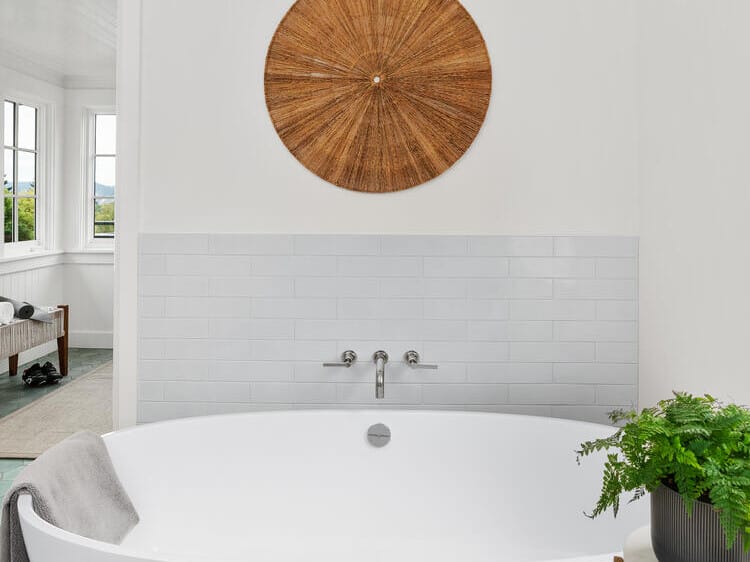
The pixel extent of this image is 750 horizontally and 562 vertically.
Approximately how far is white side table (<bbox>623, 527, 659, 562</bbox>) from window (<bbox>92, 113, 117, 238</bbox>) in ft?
21.9

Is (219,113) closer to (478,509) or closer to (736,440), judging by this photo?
(478,509)

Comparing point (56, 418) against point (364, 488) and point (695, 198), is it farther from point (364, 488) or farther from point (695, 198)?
point (695, 198)

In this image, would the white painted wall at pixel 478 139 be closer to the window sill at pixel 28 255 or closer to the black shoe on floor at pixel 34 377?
the black shoe on floor at pixel 34 377

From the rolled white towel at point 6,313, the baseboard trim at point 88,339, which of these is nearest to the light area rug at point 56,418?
the rolled white towel at point 6,313

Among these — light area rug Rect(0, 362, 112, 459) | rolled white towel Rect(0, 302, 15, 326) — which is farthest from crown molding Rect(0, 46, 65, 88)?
light area rug Rect(0, 362, 112, 459)

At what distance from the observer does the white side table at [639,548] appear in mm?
1181

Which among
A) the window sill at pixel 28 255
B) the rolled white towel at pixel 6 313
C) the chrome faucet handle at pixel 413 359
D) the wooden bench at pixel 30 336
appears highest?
the window sill at pixel 28 255

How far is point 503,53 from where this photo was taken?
299cm

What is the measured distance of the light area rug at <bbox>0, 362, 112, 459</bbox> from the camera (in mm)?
4016

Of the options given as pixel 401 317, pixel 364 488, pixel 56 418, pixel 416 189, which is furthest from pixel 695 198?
pixel 56 418

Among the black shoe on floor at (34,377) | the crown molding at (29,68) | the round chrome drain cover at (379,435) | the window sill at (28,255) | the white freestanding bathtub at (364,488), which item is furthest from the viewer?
the crown molding at (29,68)

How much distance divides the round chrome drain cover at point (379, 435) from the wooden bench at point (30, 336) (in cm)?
331

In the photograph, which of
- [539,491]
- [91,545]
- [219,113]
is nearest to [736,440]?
[91,545]

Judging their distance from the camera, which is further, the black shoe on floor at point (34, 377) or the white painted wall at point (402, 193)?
the black shoe on floor at point (34, 377)
